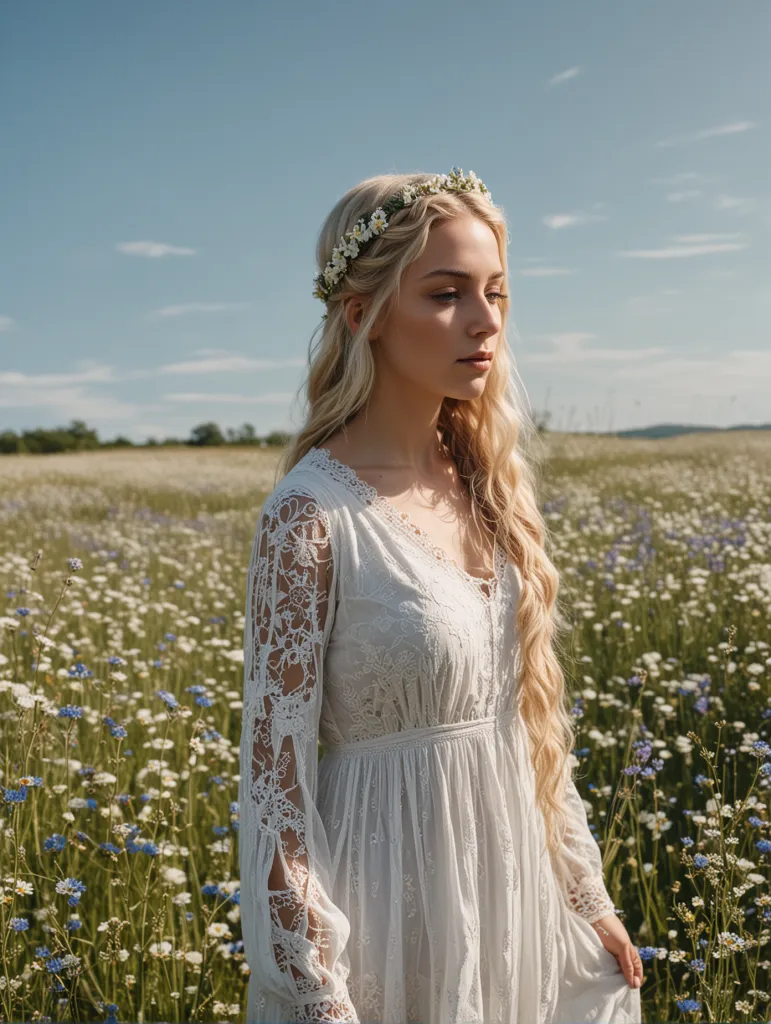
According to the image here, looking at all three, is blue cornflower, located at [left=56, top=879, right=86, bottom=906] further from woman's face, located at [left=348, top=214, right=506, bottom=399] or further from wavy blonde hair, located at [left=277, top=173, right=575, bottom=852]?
woman's face, located at [left=348, top=214, right=506, bottom=399]

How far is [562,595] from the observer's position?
6.33 m

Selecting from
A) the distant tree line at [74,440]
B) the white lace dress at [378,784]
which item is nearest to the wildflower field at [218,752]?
the white lace dress at [378,784]

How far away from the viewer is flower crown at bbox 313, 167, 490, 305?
2303 mm

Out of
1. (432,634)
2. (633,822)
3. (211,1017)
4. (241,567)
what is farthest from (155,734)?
(241,567)

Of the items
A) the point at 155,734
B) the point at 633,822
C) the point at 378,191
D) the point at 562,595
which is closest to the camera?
the point at 378,191

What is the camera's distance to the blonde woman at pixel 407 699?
6.39ft

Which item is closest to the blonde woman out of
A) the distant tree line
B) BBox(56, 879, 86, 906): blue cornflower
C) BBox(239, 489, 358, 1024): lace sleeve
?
BBox(239, 489, 358, 1024): lace sleeve

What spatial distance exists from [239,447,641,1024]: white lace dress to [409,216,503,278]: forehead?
1.75ft

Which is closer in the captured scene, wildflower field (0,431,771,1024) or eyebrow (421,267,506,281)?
eyebrow (421,267,506,281)

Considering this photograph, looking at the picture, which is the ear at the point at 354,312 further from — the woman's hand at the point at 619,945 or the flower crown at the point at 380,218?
the woman's hand at the point at 619,945

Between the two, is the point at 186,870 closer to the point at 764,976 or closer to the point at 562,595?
the point at 764,976

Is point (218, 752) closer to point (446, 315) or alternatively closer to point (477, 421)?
point (477, 421)

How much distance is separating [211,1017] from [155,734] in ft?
6.05

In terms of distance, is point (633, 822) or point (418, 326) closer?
point (418, 326)
